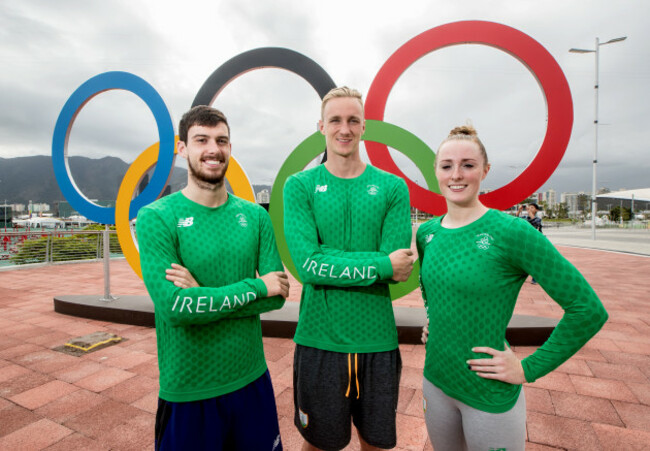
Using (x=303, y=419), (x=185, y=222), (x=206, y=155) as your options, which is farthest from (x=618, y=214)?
Answer: (x=185, y=222)

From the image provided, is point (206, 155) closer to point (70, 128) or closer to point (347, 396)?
point (347, 396)

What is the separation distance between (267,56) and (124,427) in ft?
15.5

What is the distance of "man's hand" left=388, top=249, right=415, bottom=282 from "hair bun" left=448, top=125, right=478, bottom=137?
0.69 meters

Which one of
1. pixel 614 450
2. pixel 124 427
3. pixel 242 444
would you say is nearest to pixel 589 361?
pixel 614 450

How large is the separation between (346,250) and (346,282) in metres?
0.25

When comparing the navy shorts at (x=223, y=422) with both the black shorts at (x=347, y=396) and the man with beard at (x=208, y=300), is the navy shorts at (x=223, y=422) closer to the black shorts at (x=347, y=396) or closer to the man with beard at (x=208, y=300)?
the man with beard at (x=208, y=300)

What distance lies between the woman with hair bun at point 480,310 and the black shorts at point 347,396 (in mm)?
234

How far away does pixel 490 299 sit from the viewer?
5.17 ft

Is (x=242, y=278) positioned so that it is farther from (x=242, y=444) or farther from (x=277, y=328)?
(x=277, y=328)

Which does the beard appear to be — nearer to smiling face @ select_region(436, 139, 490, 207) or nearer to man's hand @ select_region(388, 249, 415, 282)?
man's hand @ select_region(388, 249, 415, 282)

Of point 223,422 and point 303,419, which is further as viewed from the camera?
point 303,419

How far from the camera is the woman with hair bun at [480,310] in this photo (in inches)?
56.9

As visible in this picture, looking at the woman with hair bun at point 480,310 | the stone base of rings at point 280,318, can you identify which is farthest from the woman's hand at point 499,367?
the stone base of rings at point 280,318

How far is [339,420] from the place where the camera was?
6.23ft
